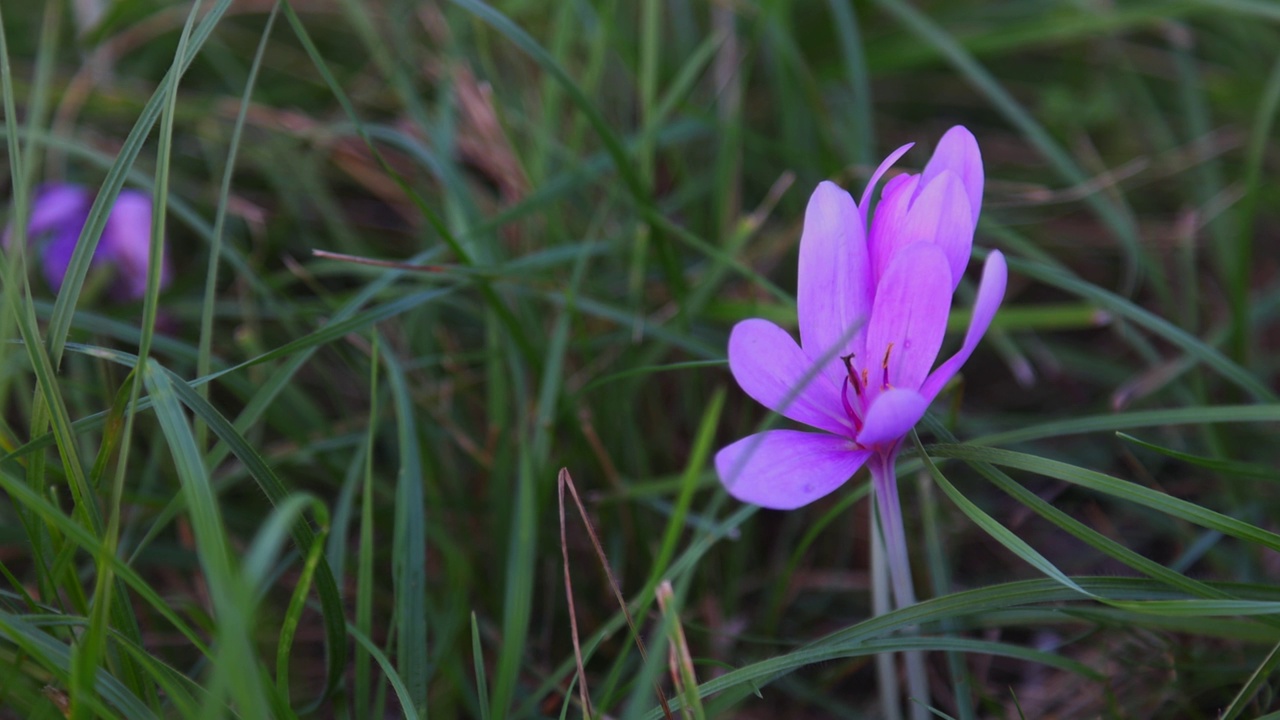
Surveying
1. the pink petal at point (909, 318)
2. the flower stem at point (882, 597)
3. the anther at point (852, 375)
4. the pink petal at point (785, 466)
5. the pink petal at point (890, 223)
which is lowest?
the flower stem at point (882, 597)

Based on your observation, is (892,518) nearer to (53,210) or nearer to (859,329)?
(859,329)

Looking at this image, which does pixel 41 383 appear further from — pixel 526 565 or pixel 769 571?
pixel 769 571

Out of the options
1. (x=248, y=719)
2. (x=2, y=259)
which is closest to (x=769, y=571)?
(x=248, y=719)

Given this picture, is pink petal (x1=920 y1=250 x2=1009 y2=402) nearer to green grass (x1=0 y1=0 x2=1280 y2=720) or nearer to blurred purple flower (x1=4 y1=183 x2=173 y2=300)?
green grass (x1=0 y1=0 x2=1280 y2=720)

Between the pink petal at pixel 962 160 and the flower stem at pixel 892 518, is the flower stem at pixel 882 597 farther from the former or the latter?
the pink petal at pixel 962 160

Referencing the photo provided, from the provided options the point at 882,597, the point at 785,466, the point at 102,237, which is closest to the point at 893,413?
the point at 785,466

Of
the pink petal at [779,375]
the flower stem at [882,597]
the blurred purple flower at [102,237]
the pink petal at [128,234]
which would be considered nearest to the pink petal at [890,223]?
the pink petal at [779,375]

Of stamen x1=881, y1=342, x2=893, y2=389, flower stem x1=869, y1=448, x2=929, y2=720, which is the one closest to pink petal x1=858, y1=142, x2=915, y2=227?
stamen x1=881, y1=342, x2=893, y2=389
